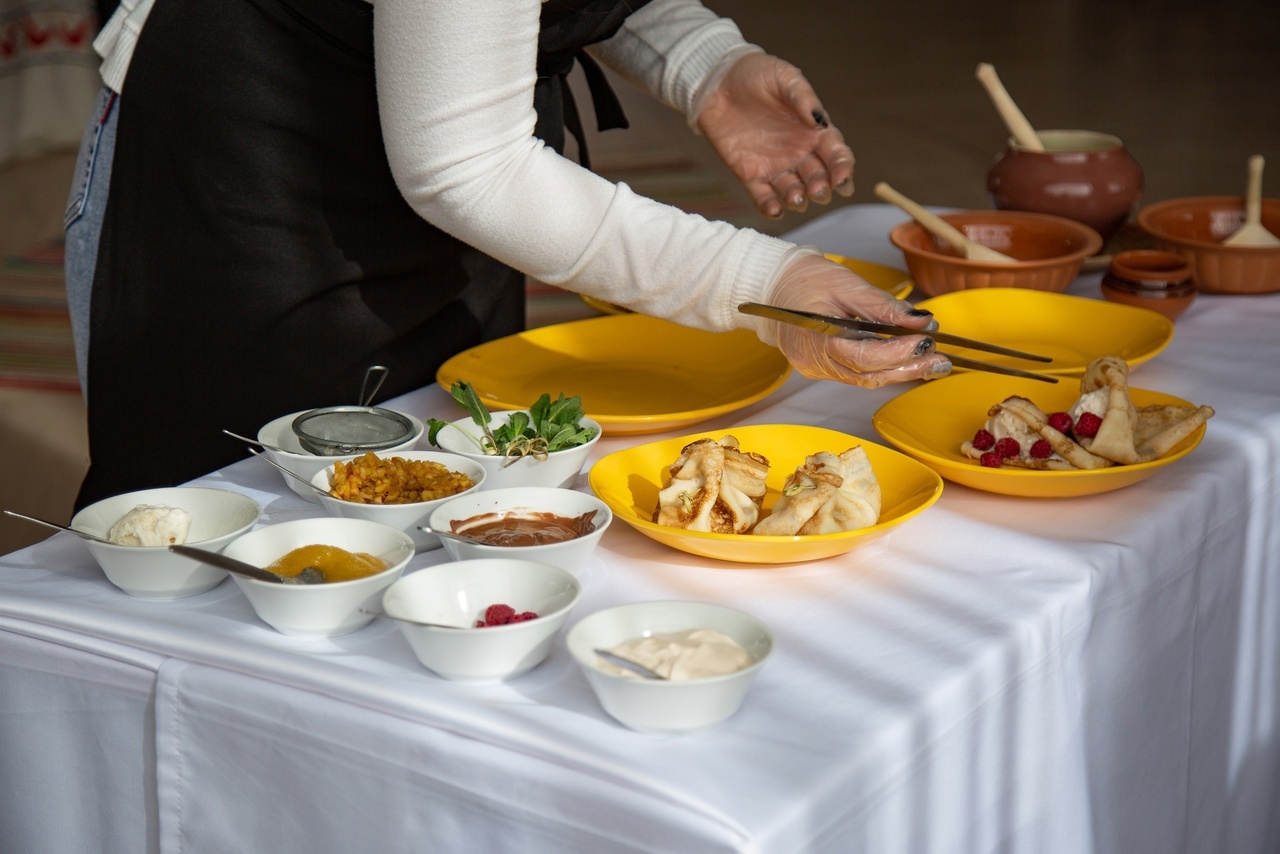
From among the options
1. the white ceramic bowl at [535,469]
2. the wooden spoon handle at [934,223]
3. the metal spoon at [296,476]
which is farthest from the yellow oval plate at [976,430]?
the metal spoon at [296,476]

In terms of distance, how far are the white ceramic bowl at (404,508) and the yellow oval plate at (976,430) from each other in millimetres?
376

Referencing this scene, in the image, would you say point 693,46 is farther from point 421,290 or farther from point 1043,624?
point 1043,624

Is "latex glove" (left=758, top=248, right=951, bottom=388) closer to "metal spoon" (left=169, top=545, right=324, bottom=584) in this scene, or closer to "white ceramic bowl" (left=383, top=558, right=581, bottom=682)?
"white ceramic bowl" (left=383, top=558, right=581, bottom=682)

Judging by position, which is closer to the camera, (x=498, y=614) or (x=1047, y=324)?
(x=498, y=614)

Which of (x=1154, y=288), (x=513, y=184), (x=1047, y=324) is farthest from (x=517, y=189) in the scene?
(x=1154, y=288)

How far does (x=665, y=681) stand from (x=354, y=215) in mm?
815

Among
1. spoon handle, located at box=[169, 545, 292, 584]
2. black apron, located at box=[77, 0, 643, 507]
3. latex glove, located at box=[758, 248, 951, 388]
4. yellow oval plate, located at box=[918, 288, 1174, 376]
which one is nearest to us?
spoon handle, located at box=[169, 545, 292, 584]

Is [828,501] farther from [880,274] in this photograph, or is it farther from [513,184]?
[880,274]

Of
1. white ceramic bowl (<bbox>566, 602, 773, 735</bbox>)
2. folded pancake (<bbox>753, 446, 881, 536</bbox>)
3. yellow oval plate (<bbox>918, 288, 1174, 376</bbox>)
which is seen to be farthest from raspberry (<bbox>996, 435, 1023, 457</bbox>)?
white ceramic bowl (<bbox>566, 602, 773, 735</bbox>)

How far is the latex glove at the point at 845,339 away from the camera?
104 cm

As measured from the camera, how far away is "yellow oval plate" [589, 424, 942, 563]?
91cm

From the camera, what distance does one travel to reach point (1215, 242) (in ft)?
5.44

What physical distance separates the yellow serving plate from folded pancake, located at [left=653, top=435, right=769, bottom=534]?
63 cm

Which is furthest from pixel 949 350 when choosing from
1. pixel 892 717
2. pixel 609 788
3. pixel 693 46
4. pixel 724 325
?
pixel 609 788
